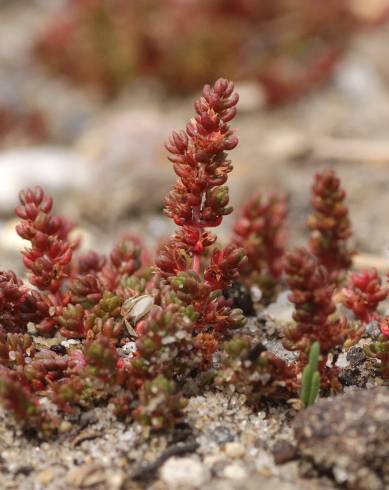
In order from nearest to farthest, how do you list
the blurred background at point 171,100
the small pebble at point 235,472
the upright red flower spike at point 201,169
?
the small pebble at point 235,472, the upright red flower spike at point 201,169, the blurred background at point 171,100

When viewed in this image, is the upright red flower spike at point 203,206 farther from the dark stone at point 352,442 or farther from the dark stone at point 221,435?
the dark stone at point 352,442

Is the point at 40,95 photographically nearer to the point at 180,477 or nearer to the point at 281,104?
the point at 281,104

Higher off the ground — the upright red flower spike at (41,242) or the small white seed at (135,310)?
the upright red flower spike at (41,242)

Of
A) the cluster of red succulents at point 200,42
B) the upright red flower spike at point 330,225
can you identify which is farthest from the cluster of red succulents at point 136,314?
the cluster of red succulents at point 200,42

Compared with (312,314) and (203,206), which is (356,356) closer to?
(312,314)

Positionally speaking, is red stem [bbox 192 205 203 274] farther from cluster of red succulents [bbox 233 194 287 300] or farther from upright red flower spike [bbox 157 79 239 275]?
cluster of red succulents [bbox 233 194 287 300]

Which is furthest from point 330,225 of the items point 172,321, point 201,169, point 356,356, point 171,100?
point 171,100
